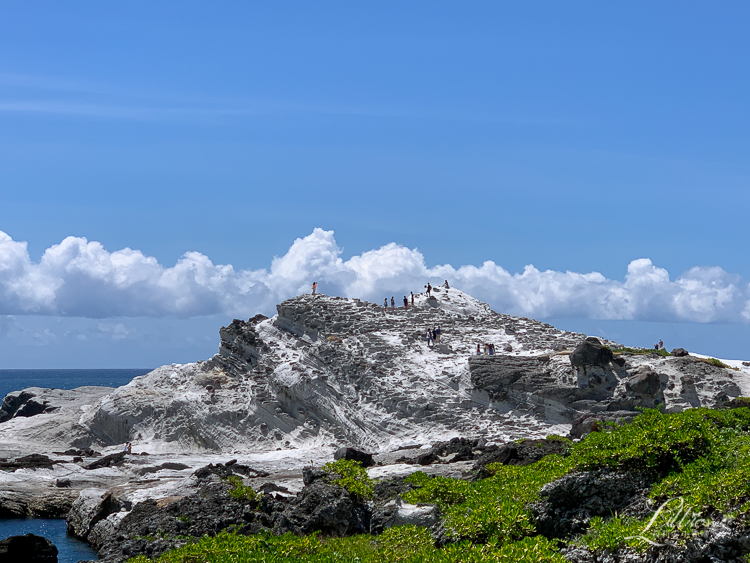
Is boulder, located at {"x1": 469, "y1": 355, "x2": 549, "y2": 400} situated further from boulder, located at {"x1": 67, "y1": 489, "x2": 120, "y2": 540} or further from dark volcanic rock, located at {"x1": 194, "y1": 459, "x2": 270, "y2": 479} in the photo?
boulder, located at {"x1": 67, "y1": 489, "x2": 120, "y2": 540}

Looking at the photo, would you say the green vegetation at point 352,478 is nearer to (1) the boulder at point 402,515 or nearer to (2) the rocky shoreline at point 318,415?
(2) the rocky shoreline at point 318,415

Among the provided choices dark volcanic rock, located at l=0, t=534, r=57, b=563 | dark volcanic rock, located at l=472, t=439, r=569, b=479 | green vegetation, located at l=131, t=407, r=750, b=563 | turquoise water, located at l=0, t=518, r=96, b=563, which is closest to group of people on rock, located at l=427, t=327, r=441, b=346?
dark volcanic rock, located at l=472, t=439, r=569, b=479

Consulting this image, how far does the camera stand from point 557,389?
41500mm

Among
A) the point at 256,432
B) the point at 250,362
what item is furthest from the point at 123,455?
the point at 250,362

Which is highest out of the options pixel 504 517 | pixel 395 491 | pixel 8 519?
pixel 504 517

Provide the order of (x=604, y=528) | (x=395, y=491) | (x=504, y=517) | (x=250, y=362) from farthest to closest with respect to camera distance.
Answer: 1. (x=250, y=362)
2. (x=395, y=491)
3. (x=504, y=517)
4. (x=604, y=528)

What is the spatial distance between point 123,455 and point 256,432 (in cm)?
832

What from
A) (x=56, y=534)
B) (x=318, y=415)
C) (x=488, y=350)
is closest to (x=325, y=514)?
(x=56, y=534)

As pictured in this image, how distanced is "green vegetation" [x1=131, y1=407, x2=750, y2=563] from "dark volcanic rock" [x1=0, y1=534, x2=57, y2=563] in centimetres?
806

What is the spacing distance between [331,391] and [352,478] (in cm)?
2396

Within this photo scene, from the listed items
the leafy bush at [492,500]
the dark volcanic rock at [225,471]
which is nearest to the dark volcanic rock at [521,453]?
the leafy bush at [492,500]

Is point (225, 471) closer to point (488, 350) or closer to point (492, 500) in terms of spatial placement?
point (492, 500)

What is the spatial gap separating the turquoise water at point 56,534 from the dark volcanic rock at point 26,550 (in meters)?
2.69

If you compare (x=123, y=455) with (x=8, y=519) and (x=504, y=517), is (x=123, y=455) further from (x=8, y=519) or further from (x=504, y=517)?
(x=504, y=517)
